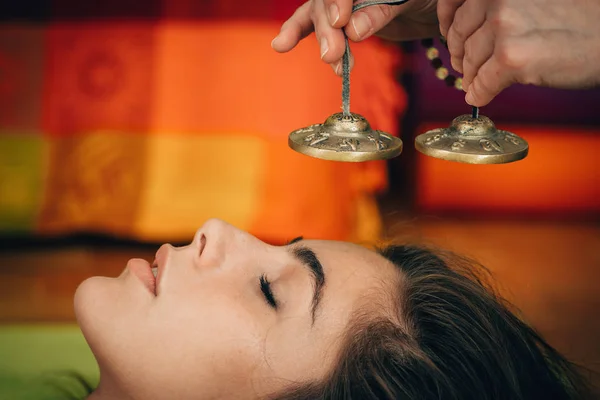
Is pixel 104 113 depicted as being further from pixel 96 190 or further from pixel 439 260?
pixel 439 260

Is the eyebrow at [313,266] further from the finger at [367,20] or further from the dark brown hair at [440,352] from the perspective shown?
the finger at [367,20]

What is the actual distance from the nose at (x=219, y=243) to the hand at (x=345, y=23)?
1.46 ft

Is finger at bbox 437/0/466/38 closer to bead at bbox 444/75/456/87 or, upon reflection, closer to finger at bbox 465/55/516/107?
finger at bbox 465/55/516/107

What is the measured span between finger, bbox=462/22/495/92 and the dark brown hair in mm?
551

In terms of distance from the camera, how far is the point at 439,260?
188 cm

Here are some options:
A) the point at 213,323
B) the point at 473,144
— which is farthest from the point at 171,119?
the point at 473,144

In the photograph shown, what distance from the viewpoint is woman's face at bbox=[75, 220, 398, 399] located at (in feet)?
4.43

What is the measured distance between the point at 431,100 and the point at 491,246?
2.61 feet

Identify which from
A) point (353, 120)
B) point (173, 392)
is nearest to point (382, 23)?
point (353, 120)

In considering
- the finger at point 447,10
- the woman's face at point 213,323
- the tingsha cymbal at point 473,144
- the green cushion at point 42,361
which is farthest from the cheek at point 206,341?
the green cushion at point 42,361

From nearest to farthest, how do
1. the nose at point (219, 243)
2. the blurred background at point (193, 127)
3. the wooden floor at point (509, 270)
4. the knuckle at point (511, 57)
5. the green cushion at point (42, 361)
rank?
the knuckle at point (511, 57) → the nose at point (219, 243) → the green cushion at point (42, 361) → the wooden floor at point (509, 270) → the blurred background at point (193, 127)

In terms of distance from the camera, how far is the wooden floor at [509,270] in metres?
2.83

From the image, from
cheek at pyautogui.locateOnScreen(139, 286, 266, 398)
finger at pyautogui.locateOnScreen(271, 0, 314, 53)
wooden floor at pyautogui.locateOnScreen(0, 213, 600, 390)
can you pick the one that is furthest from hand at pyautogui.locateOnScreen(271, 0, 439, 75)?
wooden floor at pyautogui.locateOnScreen(0, 213, 600, 390)

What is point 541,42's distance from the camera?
48.5 inches
